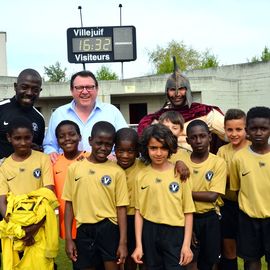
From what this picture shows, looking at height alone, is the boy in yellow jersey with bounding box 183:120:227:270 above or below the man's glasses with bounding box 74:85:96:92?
below

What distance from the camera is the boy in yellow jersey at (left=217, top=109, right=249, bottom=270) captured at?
381 centimetres

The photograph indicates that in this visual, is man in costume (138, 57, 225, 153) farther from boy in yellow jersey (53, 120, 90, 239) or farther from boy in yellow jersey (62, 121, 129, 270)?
boy in yellow jersey (62, 121, 129, 270)

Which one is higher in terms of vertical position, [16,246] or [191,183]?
[191,183]

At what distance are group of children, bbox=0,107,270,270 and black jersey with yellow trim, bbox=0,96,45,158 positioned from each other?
1.62ft

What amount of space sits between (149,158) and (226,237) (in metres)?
1.10

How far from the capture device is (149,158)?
3504 millimetres

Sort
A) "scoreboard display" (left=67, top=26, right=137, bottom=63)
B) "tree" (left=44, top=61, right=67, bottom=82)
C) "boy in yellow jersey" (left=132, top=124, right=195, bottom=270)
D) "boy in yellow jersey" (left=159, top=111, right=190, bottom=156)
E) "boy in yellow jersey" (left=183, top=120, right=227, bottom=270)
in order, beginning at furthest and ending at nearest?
"tree" (left=44, top=61, right=67, bottom=82)
"scoreboard display" (left=67, top=26, right=137, bottom=63)
"boy in yellow jersey" (left=159, top=111, right=190, bottom=156)
"boy in yellow jersey" (left=183, top=120, right=227, bottom=270)
"boy in yellow jersey" (left=132, top=124, right=195, bottom=270)

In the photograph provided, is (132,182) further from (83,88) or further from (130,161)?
(83,88)

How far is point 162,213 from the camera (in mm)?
3291

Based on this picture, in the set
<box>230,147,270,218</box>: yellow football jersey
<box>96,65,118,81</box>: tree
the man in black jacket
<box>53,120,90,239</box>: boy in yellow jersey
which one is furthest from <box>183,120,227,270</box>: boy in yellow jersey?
<box>96,65,118,81</box>: tree

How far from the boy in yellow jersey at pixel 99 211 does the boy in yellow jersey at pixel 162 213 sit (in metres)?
0.13

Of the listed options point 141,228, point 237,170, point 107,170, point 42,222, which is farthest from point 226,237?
point 42,222

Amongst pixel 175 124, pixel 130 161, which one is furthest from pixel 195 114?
pixel 130 161

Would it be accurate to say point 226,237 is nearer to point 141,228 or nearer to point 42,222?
point 141,228
